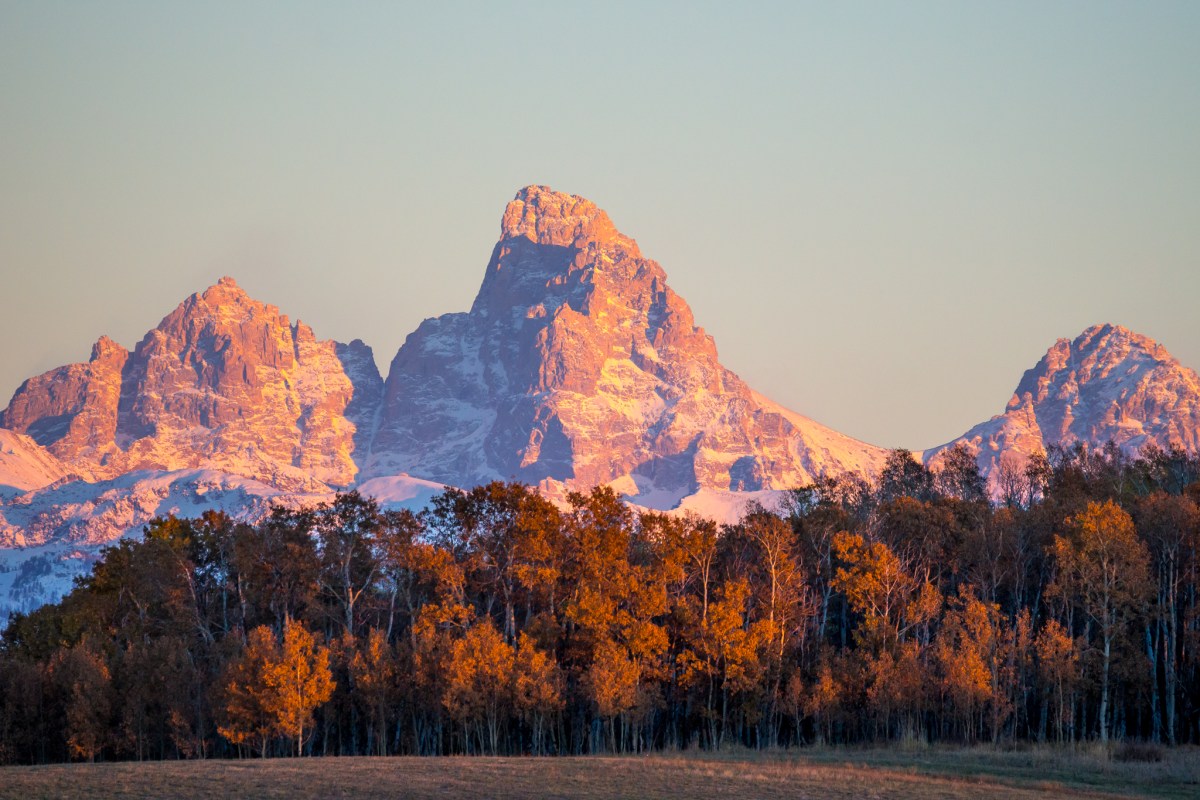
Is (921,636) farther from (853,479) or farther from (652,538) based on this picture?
(853,479)

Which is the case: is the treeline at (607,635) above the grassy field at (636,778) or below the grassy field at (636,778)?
above

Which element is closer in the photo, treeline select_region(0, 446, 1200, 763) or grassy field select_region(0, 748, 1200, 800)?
grassy field select_region(0, 748, 1200, 800)

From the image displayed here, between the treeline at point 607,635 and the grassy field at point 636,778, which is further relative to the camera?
the treeline at point 607,635

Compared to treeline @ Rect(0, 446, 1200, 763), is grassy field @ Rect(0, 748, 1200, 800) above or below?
below

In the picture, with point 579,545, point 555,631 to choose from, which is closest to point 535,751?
point 555,631

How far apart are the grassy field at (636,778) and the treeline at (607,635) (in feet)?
50.1

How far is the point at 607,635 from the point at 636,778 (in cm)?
2898

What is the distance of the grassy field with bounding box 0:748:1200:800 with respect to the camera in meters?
55.6

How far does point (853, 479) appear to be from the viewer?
17175 cm

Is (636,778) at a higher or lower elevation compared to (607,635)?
lower

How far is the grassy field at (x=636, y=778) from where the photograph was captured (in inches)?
2190

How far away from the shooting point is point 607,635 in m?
89.4

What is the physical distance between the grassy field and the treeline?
15259mm

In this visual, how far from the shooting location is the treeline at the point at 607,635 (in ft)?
285
